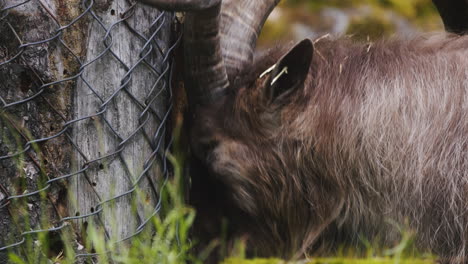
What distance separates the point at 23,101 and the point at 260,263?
1.28 m

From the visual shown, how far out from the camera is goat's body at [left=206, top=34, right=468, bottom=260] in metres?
4.46

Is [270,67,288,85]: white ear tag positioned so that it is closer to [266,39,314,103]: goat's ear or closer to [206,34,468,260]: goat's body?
[266,39,314,103]: goat's ear

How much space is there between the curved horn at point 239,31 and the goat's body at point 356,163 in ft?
0.75

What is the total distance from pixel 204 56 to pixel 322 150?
0.78 metres

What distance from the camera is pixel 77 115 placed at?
4090mm

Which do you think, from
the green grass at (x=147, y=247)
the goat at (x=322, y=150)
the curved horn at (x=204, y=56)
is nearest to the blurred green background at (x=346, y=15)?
the goat at (x=322, y=150)

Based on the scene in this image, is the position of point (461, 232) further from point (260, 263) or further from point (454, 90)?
point (260, 263)

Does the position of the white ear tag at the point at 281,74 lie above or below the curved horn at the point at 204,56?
below

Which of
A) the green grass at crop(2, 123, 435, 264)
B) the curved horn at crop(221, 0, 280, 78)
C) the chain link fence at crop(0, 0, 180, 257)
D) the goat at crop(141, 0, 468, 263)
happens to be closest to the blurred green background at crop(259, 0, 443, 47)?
the curved horn at crop(221, 0, 280, 78)

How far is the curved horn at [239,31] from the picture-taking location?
180 inches

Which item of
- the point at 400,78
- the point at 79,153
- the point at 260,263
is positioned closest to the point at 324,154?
the point at 400,78

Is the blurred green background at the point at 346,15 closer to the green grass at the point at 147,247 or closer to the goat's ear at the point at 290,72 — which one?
the goat's ear at the point at 290,72

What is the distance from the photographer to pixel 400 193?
4480mm

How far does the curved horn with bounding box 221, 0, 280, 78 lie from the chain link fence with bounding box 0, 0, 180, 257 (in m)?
0.37
